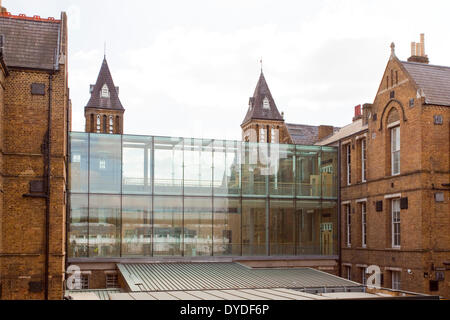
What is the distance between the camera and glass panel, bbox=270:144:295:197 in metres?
33.0

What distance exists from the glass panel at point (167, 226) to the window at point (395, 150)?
38.3 ft

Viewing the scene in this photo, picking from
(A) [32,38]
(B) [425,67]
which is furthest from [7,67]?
(B) [425,67]

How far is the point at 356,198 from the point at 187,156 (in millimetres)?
10236

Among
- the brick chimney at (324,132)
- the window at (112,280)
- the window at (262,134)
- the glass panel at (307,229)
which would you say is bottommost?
the window at (112,280)

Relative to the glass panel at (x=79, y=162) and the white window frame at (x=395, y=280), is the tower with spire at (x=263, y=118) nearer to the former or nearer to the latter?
the glass panel at (x=79, y=162)

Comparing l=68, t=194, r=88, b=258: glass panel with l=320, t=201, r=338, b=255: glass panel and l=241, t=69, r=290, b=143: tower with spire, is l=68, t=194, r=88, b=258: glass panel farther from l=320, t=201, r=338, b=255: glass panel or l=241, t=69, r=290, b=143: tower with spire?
l=241, t=69, r=290, b=143: tower with spire

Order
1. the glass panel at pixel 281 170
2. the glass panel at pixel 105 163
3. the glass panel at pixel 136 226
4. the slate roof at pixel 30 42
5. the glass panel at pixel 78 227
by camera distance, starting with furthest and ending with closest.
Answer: the glass panel at pixel 281 170 → the glass panel at pixel 136 226 → the glass panel at pixel 105 163 → the glass panel at pixel 78 227 → the slate roof at pixel 30 42

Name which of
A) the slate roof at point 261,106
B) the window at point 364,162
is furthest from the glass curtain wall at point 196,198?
the slate roof at point 261,106

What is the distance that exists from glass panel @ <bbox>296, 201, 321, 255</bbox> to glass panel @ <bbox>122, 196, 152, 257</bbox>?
348 inches

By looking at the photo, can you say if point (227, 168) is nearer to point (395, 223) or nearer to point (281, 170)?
point (281, 170)

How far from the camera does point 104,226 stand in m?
29.8

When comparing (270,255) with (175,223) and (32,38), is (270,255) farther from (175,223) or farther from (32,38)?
(32,38)

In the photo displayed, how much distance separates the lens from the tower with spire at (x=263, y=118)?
226 feet
